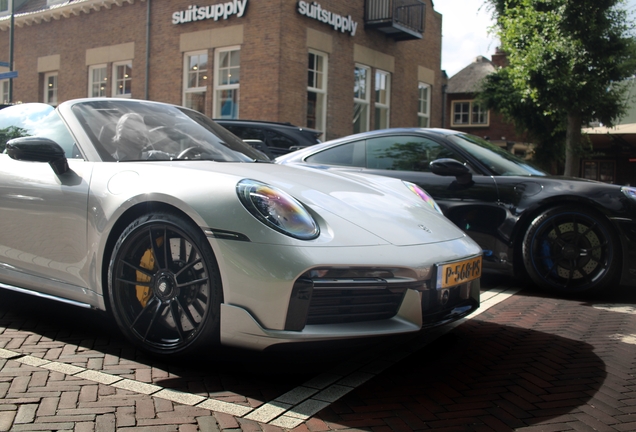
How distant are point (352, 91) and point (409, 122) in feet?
12.6

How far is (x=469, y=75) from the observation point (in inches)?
1486

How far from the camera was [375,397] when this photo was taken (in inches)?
109

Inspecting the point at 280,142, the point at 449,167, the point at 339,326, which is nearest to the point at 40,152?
the point at 339,326

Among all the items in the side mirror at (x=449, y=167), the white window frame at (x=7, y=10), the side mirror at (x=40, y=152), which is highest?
the white window frame at (x=7, y=10)

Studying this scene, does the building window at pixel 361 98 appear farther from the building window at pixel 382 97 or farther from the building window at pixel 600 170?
the building window at pixel 600 170

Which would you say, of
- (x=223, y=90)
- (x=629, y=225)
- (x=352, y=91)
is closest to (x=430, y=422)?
(x=629, y=225)

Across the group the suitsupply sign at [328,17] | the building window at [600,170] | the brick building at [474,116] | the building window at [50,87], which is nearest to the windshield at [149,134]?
the suitsupply sign at [328,17]

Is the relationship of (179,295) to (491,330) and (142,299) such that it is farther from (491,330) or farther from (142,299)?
(491,330)

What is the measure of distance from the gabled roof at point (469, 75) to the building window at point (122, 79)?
21.2 m

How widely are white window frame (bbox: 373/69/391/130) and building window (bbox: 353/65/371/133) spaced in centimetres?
63

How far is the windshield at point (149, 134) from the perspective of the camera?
364 cm

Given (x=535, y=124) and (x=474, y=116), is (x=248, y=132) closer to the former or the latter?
(x=535, y=124)

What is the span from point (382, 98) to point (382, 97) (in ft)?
0.11

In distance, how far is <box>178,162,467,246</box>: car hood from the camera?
3.13 metres
